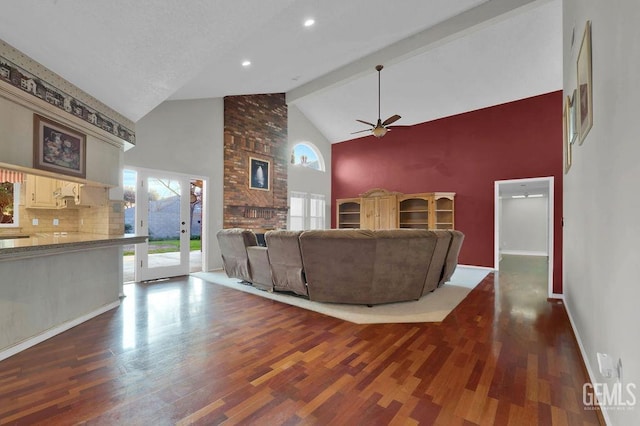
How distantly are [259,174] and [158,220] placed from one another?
2590mm

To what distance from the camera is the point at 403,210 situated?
299 inches

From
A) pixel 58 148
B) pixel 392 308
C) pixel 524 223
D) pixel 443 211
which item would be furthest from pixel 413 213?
pixel 58 148

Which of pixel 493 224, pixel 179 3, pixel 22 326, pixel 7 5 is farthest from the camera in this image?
pixel 493 224

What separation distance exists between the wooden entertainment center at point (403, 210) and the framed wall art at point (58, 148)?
6.31 meters

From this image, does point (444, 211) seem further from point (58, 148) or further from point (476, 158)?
point (58, 148)

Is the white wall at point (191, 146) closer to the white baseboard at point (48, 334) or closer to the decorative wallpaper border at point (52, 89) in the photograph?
the decorative wallpaper border at point (52, 89)

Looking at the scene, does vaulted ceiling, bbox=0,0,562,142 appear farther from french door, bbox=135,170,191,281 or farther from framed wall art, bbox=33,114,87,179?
french door, bbox=135,170,191,281

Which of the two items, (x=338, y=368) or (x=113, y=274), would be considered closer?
(x=338, y=368)

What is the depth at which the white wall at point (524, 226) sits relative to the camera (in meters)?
9.56

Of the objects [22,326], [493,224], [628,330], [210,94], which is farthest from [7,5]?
[493,224]

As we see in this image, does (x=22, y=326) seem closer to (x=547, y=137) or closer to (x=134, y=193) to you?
(x=134, y=193)

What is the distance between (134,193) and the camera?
15.9ft

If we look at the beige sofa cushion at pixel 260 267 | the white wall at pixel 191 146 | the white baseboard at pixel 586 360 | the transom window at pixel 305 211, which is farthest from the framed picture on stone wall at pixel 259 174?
the white baseboard at pixel 586 360

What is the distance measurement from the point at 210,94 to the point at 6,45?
3833 millimetres
